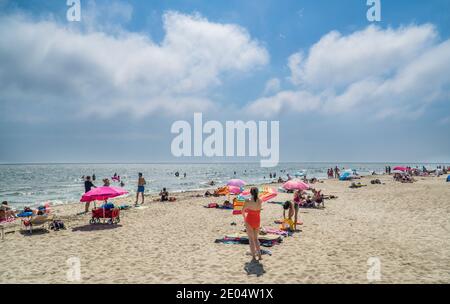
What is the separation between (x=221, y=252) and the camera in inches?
344

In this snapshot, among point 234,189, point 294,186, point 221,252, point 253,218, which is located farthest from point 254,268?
point 234,189

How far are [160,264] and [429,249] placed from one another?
810 centimetres

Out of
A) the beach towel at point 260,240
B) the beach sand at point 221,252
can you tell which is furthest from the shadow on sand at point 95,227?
the beach towel at point 260,240

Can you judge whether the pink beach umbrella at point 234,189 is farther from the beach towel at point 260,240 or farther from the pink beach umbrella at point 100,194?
the beach towel at point 260,240

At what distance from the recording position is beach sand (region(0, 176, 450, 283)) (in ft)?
22.2

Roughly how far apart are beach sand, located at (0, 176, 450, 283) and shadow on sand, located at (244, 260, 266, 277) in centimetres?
2

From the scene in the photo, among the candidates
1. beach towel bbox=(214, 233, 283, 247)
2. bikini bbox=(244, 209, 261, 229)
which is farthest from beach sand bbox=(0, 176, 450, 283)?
bikini bbox=(244, 209, 261, 229)

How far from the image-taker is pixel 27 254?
28.8 feet

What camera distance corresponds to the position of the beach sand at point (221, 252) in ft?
22.2

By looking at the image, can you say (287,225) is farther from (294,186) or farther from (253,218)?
(294,186)

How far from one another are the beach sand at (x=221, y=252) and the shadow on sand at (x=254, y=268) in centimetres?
2

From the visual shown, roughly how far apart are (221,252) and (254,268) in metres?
1.74
